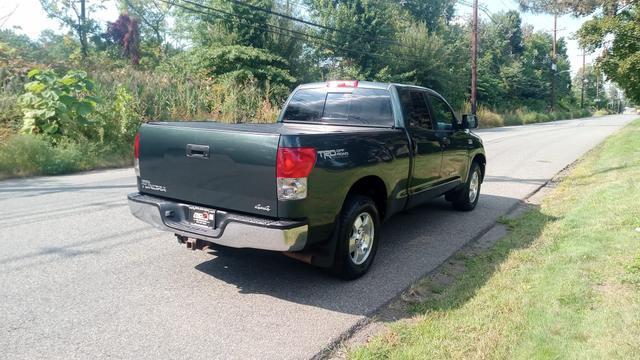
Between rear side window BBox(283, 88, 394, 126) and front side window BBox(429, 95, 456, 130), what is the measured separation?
44.8 inches

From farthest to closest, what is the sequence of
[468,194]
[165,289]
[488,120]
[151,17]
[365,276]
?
[151,17]
[488,120]
[468,194]
[365,276]
[165,289]

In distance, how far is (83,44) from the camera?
42.0 metres

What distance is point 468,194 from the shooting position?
7527 mm

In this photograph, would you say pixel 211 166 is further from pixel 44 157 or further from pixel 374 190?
pixel 44 157

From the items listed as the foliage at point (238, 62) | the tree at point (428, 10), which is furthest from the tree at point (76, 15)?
the tree at point (428, 10)

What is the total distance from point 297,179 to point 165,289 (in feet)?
5.25

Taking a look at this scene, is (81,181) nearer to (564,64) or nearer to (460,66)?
(460,66)

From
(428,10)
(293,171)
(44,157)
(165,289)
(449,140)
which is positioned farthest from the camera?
(428,10)

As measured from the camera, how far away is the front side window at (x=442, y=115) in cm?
649

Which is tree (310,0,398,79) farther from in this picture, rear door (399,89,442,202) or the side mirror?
rear door (399,89,442,202)

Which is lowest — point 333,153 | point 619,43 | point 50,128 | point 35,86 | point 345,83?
point 333,153

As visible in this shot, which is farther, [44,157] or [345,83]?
[44,157]

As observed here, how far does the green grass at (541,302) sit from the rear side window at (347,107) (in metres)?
1.94

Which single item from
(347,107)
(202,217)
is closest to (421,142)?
(347,107)
